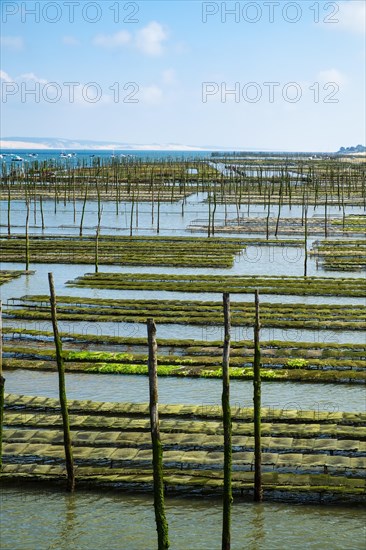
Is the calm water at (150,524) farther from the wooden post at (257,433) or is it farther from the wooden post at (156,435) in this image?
the wooden post at (156,435)

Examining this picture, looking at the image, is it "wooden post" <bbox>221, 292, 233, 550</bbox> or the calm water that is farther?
the calm water

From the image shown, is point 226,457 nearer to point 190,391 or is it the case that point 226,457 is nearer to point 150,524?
point 150,524

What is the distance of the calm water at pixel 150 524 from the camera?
14984 millimetres

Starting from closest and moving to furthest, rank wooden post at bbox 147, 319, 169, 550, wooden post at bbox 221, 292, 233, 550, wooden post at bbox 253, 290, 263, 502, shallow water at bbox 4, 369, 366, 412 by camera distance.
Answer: wooden post at bbox 147, 319, 169, 550
wooden post at bbox 221, 292, 233, 550
wooden post at bbox 253, 290, 263, 502
shallow water at bbox 4, 369, 366, 412

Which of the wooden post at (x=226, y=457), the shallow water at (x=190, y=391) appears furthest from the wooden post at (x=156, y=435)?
the shallow water at (x=190, y=391)

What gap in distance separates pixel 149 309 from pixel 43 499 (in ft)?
56.5

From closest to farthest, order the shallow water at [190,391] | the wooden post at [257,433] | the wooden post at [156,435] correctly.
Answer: the wooden post at [156,435] → the wooden post at [257,433] → the shallow water at [190,391]

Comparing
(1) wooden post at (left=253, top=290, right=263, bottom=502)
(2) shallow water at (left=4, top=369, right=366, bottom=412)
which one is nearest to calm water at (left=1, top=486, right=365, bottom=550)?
(1) wooden post at (left=253, top=290, right=263, bottom=502)

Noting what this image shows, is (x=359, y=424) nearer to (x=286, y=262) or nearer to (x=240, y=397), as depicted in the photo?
(x=240, y=397)

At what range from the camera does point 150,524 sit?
1555 cm

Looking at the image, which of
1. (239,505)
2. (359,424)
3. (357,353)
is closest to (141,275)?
(357,353)

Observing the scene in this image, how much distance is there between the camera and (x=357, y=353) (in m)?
25.8

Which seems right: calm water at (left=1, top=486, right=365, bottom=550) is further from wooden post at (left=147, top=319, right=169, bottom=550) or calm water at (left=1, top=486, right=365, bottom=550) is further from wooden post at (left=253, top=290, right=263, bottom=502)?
wooden post at (left=147, top=319, right=169, bottom=550)

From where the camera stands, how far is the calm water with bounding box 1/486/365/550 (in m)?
15.0
